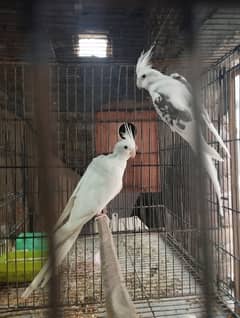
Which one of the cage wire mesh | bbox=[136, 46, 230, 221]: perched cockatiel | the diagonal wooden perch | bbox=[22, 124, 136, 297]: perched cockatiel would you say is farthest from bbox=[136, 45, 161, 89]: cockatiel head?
the diagonal wooden perch

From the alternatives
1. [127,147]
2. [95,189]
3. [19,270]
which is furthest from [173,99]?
[19,270]

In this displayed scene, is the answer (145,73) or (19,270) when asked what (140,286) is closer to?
(19,270)

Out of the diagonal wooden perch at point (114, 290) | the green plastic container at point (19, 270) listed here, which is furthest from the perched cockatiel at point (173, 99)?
the green plastic container at point (19, 270)

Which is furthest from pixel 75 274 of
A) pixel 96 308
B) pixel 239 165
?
pixel 239 165

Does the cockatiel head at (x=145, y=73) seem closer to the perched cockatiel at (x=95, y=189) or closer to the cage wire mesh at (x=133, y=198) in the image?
the perched cockatiel at (x=95, y=189)

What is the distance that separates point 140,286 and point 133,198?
1.14 m

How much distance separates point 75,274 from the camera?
2082 mm

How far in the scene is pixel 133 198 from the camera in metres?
3.02

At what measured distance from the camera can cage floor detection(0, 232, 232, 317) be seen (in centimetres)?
176

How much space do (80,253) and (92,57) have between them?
1356mm

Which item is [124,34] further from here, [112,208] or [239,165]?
[112,208]

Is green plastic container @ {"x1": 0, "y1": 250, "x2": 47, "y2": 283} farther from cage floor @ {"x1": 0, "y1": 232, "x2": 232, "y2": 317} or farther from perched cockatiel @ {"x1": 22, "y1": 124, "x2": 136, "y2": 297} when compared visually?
perched cockatiel @ {"x1": 22, "y1": 124, "x2": 136, "y2": 297}

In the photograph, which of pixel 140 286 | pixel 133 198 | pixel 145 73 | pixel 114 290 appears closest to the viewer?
pixel 114 290

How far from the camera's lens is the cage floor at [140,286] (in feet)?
5.78
